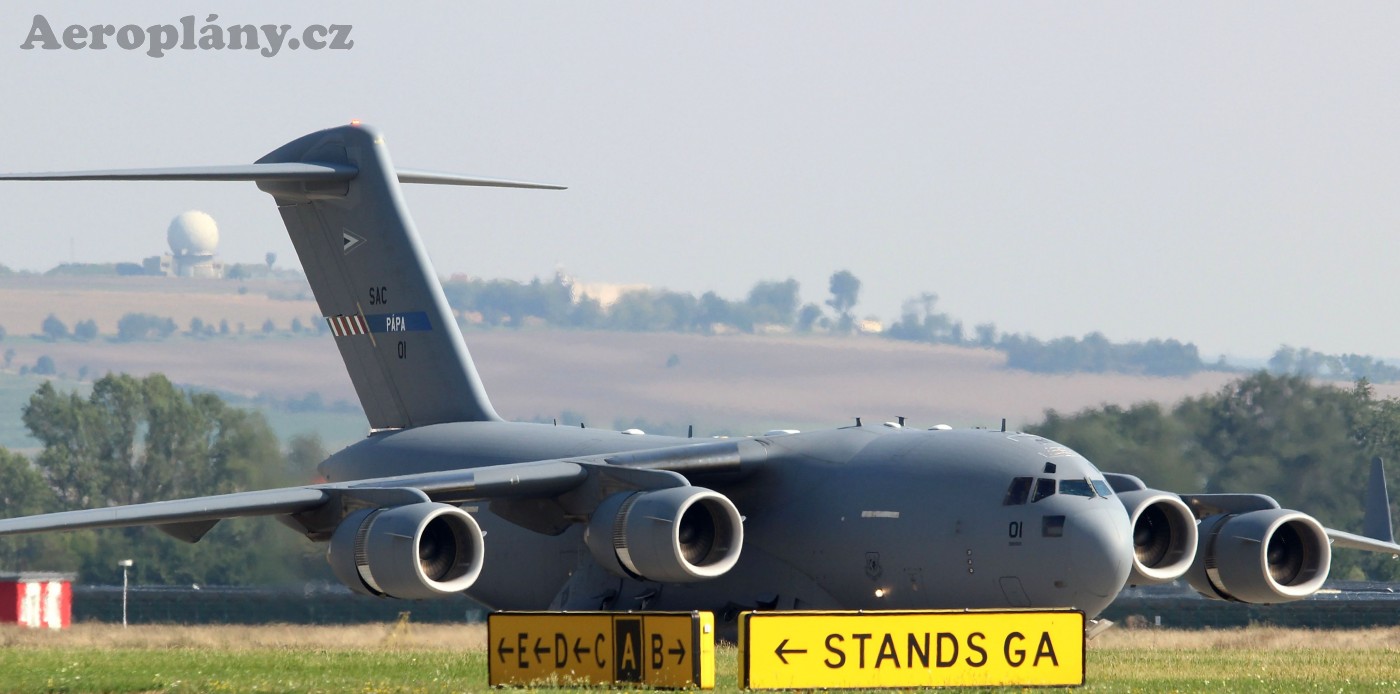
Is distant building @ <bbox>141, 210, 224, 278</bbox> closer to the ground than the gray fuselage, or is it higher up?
higher up

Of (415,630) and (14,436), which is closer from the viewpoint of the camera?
(415,630)

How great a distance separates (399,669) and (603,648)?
441 centimetres

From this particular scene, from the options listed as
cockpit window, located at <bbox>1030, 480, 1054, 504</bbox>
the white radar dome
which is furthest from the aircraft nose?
the white radar dome

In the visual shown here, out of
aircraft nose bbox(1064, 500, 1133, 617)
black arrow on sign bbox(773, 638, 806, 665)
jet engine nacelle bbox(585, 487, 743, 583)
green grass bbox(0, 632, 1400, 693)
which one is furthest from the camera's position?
aircraft nose bbox(1064, 500, 1133, 617)

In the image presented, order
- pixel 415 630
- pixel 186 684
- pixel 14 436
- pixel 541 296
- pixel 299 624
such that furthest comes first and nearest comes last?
pixel 14 436
pixel 541 296
pixel 299 624
pixel 415 630
pixel 186 684

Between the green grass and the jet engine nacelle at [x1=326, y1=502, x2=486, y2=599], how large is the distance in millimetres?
896

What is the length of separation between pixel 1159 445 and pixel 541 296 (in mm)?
37189

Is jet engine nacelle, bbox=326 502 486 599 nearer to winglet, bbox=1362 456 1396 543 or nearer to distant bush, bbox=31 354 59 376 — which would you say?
winglet, bbox=1362 456 1396 543

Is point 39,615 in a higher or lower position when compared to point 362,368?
lower

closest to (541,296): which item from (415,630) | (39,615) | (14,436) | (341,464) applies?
(39,615)

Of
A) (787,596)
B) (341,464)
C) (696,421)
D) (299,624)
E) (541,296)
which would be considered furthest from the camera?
(541,296)

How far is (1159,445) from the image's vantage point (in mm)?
34531

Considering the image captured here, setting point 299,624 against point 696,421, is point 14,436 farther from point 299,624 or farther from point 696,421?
point 299,624

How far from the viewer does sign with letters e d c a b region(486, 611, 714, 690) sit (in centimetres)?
1600
